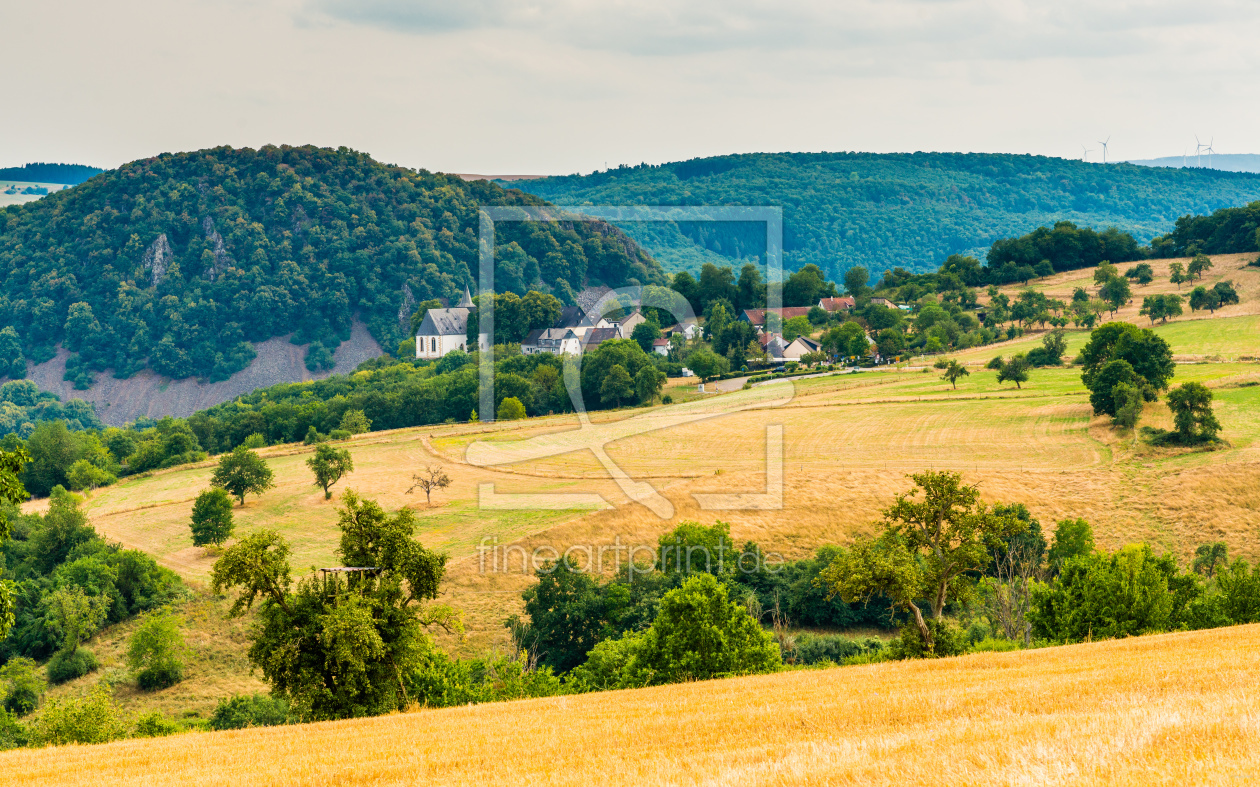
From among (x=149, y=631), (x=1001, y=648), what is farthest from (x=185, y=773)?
(x=149, y=631)

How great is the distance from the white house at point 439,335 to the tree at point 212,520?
107m

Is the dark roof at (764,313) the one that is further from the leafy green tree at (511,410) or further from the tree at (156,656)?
the tree at (156,656)

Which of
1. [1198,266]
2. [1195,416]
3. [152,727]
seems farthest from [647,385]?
[1198,266]

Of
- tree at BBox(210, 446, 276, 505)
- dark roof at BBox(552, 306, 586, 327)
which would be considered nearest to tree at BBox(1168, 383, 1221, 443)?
tree at BBox(210, 446, 276, 505)

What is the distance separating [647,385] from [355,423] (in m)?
30.5

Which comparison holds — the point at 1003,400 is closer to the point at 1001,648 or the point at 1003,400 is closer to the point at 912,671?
the point at 1001,648

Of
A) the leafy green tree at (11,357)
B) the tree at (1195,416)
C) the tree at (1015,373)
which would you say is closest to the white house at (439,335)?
the leafy green tree at (11,357)

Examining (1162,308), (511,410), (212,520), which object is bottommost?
(212,520)

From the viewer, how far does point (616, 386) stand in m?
95.6

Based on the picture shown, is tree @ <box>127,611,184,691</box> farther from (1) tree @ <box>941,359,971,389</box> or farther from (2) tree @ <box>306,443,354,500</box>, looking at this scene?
(1) tree @ <box>941,359,971,389</box>

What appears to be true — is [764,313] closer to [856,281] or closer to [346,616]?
[856,281]

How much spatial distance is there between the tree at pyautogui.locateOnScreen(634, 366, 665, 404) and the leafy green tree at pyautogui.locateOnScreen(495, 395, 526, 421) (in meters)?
2.72

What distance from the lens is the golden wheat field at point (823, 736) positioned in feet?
31.1

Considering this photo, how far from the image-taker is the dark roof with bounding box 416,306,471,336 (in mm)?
164125
